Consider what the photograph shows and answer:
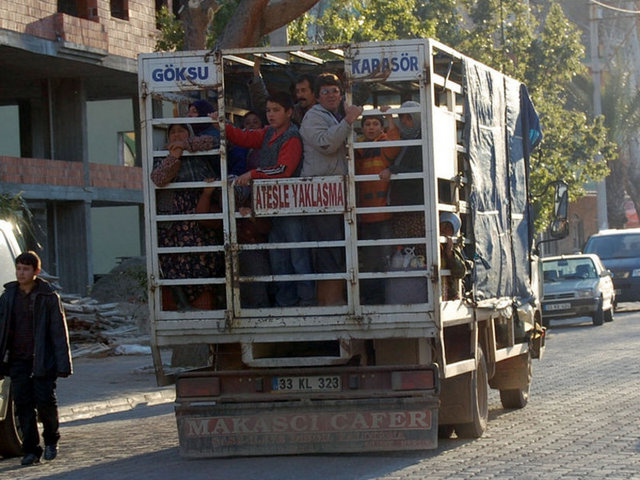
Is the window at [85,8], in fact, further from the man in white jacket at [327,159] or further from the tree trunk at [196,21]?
the man in white jacket at [327,159]

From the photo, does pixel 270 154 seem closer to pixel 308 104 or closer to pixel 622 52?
pixel 308 104

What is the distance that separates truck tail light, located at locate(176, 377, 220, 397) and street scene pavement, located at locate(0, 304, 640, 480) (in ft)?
1.67

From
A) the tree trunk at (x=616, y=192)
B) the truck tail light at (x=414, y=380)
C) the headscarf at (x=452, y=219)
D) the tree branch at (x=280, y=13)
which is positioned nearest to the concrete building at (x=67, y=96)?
the tree branch at (x=280, y=13)

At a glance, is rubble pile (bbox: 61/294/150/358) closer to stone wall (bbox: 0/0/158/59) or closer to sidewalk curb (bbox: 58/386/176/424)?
sidewalk curb (bbox: 58/386/176/424)

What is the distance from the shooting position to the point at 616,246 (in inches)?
1400

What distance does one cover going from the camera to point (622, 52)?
55.7m

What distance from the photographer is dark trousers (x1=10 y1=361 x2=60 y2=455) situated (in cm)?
1099

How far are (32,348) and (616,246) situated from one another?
2641 cm

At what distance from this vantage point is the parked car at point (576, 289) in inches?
1161

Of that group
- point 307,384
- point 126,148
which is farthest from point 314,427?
point 126,148

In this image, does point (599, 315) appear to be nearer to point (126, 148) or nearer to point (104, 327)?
point (104, 327)

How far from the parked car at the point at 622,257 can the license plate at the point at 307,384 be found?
2557cm

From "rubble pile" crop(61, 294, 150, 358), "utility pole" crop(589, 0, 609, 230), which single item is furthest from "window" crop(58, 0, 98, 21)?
"utility pole" crop(589, 0, 609, 230)

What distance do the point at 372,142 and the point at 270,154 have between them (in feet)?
2.67
